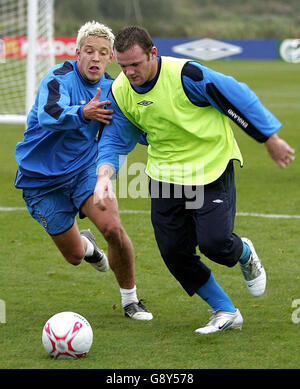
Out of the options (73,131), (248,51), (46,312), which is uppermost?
(73,131)

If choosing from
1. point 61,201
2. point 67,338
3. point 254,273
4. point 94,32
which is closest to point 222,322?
point 254,273

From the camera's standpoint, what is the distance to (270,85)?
2777cm

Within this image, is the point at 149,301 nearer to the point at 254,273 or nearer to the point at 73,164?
the point at 254,273

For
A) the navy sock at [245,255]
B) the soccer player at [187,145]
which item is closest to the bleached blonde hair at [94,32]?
the soccer player at [187,145]

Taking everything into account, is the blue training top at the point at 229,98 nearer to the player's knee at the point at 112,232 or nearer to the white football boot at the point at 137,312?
the player's knee at the point at 112,232

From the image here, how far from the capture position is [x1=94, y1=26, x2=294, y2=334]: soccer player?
16.6ft

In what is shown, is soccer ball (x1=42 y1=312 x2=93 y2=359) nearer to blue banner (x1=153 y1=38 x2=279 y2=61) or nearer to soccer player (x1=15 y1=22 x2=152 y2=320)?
soccer player (x1=15 y1=22 x2=152 y2=320)

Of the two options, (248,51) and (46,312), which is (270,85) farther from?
(46,312)

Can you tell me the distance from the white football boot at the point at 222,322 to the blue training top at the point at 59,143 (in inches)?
60.8

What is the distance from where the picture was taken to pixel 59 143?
629cm

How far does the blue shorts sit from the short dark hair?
1423 millimetres
